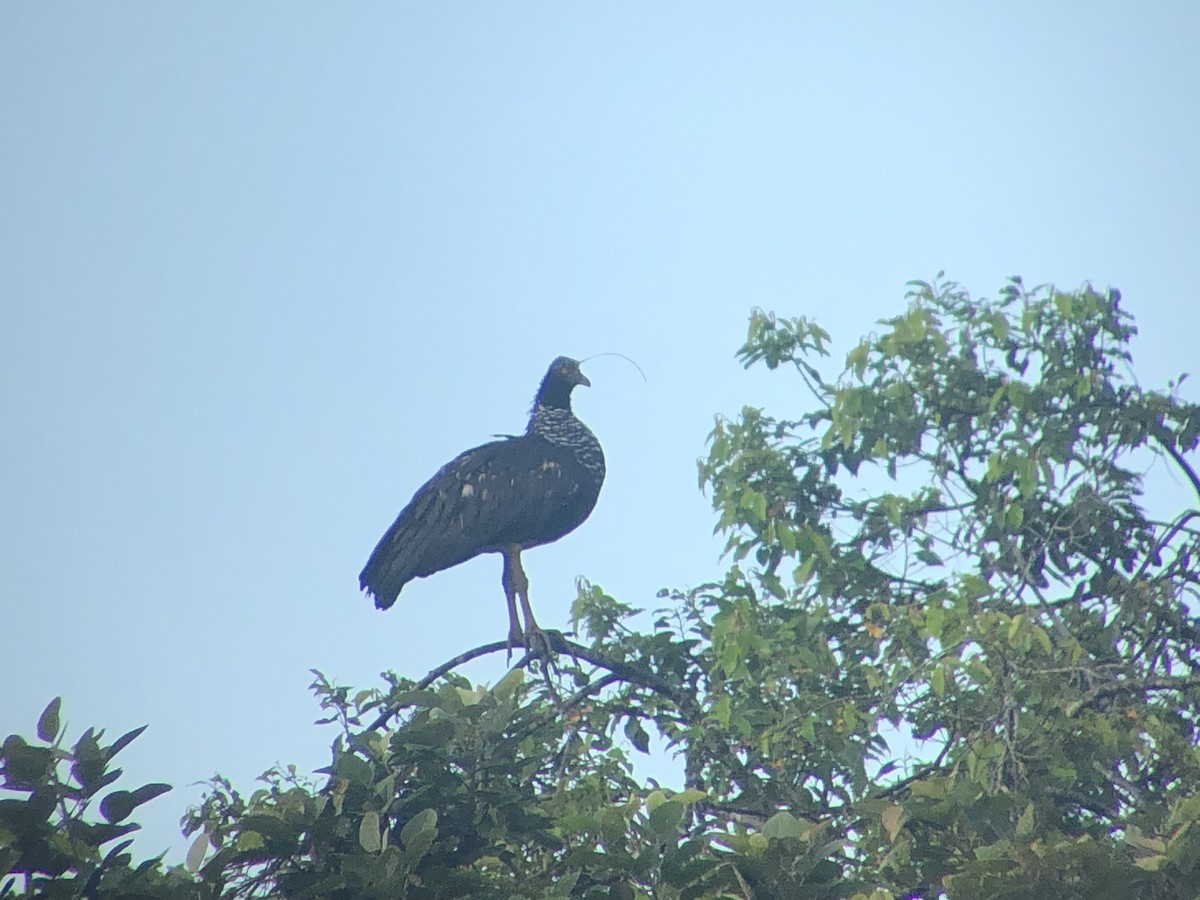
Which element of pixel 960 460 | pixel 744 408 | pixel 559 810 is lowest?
pixel 559 810

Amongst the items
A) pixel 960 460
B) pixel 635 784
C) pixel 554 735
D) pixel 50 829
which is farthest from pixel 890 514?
pixel 50 829

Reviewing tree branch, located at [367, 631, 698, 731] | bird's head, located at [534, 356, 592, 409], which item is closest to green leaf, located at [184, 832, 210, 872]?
tree branch, located at [367, 631, 698, 731]

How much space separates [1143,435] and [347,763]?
14.2 feet

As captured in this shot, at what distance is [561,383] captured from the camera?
949 centimetres

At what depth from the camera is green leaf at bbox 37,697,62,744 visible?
3652 mm

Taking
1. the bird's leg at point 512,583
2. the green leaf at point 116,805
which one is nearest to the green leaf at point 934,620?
the bird's leg at point 512,583

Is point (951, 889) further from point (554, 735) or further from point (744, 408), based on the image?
point (744, 408)

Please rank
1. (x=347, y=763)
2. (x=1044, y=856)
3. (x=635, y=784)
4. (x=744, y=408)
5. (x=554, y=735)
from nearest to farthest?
1. (x=1044, y=856)
2. (x=347, y=763)
3. (x=554, y=735)
4. (x=635, y=784)
5. (x=744, y=408)

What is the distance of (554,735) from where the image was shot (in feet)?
14.8

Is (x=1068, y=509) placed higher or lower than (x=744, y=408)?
lower

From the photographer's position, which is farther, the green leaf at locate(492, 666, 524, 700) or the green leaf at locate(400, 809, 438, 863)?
the green leaf at locate(492, 666, 524, 700)

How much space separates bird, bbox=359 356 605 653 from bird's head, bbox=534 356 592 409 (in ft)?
1.76

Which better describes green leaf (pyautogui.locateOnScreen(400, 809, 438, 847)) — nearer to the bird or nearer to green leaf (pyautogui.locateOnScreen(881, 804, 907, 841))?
green leaf (pyautogui.locateOnScreen(881, 804, 907, 841))

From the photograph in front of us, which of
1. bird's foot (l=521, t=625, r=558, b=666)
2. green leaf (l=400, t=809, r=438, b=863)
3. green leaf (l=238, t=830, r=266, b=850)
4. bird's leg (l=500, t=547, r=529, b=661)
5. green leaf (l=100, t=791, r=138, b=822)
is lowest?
green leaf (l=400, t=809, r=438, b=863)
